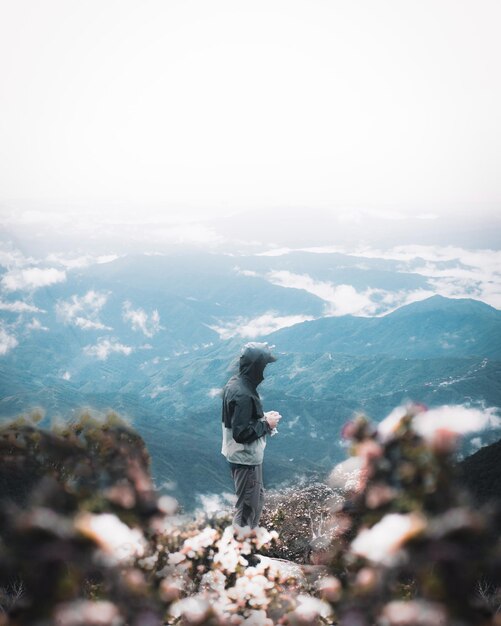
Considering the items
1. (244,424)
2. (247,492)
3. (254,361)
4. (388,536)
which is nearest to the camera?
(388,536)

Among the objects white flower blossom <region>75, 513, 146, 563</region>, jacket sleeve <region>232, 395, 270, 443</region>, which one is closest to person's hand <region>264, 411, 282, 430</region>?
jacket sleeve <region>232, 395, 270, 443</region>

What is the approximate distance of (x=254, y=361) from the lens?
7.79 m

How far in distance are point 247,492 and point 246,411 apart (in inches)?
59.8

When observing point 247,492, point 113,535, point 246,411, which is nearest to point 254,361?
point 246,411

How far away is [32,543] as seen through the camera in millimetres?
2859

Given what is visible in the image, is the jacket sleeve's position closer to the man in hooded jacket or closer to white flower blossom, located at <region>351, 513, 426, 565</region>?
the man in hooded jacket

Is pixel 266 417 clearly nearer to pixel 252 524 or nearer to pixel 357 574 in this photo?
pixel 252 524

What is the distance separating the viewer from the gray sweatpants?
809cm

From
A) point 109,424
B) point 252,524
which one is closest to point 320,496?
point 252,524

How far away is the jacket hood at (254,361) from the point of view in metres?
7.82

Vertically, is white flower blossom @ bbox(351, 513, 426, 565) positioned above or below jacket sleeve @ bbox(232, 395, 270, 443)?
above

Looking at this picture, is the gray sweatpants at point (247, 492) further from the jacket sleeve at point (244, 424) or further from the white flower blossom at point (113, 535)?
the white flower blossom at point (113, 535)

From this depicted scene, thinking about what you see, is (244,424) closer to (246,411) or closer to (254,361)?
(246,411)

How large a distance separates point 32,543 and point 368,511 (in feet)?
7.01
